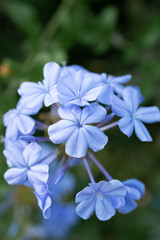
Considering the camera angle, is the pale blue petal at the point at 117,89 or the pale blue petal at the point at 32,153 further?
the pale blue petal at the point at 117,89

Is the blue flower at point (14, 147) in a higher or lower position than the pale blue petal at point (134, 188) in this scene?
higher

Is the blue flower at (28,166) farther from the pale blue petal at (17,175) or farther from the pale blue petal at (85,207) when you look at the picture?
the pale blue petal at (85,207)

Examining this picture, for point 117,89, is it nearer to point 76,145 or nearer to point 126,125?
point 126,125

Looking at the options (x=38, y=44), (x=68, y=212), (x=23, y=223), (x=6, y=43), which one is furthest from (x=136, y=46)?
(x=23, y=223)

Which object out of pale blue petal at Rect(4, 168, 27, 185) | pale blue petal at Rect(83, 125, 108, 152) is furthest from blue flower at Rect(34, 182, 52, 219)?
pale blue petal at Rect(83, 125, 108, 152)

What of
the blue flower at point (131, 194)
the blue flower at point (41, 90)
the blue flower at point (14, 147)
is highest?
the blue flower at point (41, 90)

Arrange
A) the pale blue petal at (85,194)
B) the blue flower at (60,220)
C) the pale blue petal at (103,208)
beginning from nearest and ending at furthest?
1. the pale blue petal at (85,194)
2. the pale blue petal at (103,208)
3. the blue flower at (60,220)

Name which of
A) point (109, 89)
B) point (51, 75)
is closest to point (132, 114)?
point (109, 89)

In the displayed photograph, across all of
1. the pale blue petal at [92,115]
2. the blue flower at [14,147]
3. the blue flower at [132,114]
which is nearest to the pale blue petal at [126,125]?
the blue flower at [132,114]
